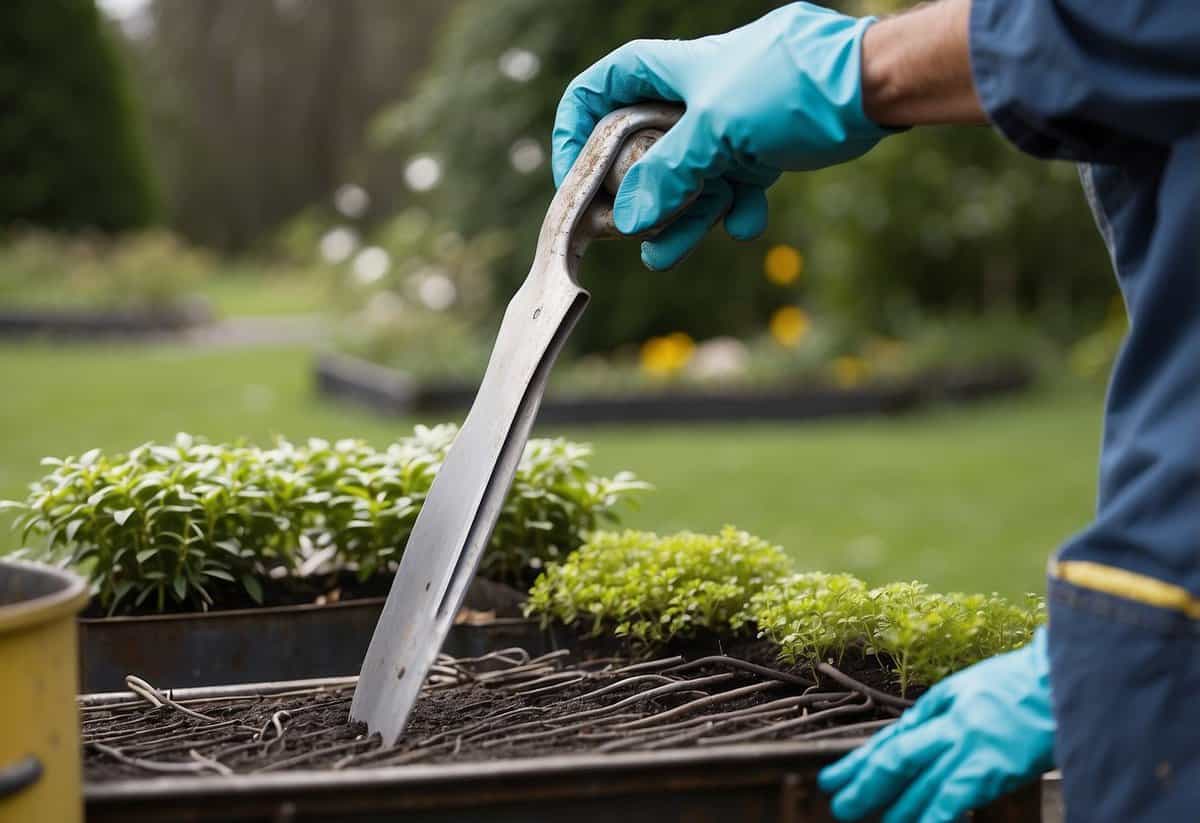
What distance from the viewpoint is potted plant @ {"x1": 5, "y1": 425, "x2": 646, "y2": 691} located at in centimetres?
212

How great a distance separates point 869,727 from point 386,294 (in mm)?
10385

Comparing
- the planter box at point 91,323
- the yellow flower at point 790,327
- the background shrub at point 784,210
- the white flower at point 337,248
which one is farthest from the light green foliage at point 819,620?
the planter box at point 91,323

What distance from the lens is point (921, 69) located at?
4.60 feet

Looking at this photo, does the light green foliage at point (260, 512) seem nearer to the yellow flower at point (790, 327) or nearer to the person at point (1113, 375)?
the person at point (1113, 375)

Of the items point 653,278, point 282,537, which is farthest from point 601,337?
point 282,537

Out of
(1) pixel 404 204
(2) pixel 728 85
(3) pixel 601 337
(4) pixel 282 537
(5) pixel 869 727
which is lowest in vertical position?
(5) pixel 869 727

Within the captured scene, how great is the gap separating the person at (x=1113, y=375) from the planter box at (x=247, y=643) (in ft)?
2.88

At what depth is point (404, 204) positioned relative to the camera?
2484 cm

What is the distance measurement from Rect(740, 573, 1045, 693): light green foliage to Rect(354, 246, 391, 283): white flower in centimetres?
1013

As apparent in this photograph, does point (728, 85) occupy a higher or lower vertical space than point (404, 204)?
lower

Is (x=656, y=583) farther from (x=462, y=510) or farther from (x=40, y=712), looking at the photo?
(x=40, y=712)

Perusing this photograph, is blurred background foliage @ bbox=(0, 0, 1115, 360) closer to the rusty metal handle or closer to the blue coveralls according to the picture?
the rusty metal handle

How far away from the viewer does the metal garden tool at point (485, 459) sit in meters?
1.52

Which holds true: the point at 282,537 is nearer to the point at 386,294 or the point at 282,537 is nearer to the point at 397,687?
the point at 397,687
